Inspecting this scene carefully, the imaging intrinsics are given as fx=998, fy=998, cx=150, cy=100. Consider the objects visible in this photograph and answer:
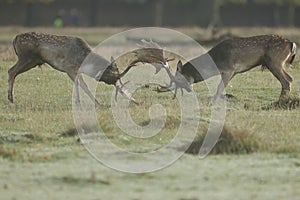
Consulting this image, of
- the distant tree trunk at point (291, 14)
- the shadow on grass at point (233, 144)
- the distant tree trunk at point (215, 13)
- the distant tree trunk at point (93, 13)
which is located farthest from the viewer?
the distant tree trunk at point (291, 14)

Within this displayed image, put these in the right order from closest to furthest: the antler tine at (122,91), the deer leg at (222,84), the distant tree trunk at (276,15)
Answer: the antler tine at (122,91) < the deer leg at (222,84) < the distant tree trunk at (276,15)

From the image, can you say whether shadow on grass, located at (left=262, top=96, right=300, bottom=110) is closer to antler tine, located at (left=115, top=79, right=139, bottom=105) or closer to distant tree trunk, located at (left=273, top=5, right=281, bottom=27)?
antler tine, located at (left=115, top=79, right=139, bottom=105)

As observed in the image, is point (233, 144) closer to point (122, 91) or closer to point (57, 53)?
point (122, 91)

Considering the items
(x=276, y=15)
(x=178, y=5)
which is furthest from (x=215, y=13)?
(x=178, y=5)

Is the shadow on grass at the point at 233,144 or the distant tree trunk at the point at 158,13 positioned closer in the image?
the shadow on grass at the point at 233,144

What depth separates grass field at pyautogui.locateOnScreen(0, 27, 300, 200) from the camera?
1163 centimetres

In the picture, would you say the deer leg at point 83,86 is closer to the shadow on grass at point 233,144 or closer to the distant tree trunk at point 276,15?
the shadow on grass at point 233,144

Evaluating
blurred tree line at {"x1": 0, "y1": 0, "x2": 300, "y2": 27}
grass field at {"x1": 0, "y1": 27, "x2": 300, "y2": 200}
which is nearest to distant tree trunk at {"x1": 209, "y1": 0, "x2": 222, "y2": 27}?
blurred tree line at {"x1": 0, "y1": 0, "x2": 300, "y2": 27}

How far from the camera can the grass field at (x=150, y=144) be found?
11633mm

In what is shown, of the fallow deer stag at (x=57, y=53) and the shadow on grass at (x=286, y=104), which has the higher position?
the fallow deer stag at (x=57, y=53)

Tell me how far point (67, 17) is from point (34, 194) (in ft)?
199

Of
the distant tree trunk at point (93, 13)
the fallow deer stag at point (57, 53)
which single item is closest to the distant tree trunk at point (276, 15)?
the distant tree trunk at point (93, 13)

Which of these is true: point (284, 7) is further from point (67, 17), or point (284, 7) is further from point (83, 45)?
point (83, 45)

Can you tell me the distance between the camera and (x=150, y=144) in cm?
1435
